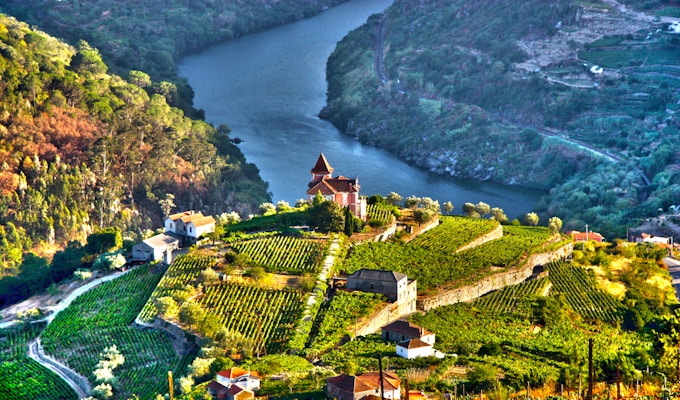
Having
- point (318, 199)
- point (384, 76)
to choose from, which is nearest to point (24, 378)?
point (318, 199)

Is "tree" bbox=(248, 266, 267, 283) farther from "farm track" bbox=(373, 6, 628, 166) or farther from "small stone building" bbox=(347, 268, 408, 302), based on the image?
"farm track" bbox=(373, 6, 628, 166)

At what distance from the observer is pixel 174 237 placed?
243 ft

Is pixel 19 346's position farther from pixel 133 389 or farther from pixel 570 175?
pixel 570 175

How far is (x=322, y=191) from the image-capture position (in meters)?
75.8

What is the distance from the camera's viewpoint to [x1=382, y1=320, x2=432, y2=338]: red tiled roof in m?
59.3

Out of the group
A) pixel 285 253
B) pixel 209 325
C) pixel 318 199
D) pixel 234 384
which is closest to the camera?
pixel 234 384

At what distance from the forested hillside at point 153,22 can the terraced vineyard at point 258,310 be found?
6060 centimetres

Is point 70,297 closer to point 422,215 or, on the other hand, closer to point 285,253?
point 285,253

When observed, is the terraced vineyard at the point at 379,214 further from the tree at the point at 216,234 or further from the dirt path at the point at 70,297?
the dirt path at the point at 70,297

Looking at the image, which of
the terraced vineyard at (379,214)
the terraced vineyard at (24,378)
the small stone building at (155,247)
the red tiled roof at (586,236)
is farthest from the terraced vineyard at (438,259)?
the terraced vineyard at (24,378)

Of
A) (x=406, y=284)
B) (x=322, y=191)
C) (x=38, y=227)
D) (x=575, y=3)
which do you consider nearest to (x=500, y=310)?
(x=406, y=284)

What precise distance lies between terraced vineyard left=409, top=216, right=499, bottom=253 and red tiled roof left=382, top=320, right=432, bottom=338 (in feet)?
42.8

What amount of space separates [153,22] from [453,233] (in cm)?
8245

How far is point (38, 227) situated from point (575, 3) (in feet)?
208
